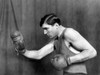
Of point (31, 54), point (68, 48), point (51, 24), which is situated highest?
point (51, 24)

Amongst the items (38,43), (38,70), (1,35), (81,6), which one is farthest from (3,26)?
(81,6)

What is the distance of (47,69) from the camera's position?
284 centimetres

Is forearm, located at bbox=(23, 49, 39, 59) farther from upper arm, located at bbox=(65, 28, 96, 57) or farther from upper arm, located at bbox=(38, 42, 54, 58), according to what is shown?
upper arm, located at bbox=(65, 28, 96, 57)

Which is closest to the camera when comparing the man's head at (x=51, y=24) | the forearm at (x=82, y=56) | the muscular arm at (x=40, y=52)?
the forearm at (x=82, y=56)

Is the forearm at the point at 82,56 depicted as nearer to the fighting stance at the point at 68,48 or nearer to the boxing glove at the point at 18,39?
the fighting stance at the point at 68,48

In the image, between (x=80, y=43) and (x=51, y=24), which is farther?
(x=51, y=24)

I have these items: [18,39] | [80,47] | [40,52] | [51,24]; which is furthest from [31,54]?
[80,47]

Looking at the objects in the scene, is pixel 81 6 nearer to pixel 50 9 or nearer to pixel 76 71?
pixel 50 9

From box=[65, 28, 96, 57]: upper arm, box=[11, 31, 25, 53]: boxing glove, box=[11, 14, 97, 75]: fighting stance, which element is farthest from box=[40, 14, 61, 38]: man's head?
box=[11, 31, 25, 53]: boxing glove

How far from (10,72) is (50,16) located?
2.65 feet

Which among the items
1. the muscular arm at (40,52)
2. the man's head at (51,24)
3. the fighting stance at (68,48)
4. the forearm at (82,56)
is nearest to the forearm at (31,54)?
the muscular arm at (40,52)

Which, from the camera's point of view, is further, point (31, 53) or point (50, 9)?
point (50, 9)

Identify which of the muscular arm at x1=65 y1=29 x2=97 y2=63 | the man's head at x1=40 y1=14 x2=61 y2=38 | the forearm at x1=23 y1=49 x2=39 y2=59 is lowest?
the forearm at x1=23 y1=49 x2=39 y2=59

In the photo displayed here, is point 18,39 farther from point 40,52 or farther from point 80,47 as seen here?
point 80,47
